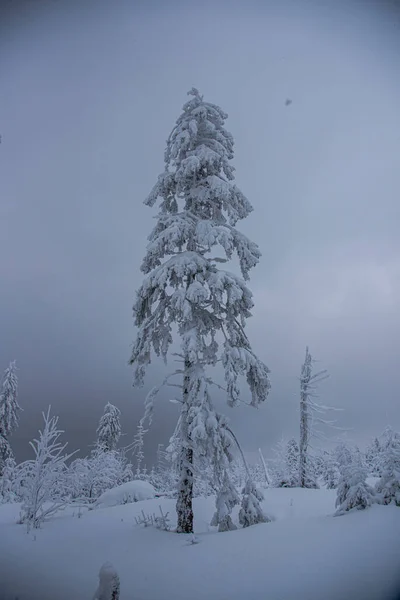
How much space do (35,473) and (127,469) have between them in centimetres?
3009

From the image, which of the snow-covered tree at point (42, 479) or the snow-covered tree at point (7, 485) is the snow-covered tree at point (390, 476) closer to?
the snow-covered tree at point (42, 479)

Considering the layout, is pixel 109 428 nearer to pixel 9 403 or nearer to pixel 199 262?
pixel 9 403

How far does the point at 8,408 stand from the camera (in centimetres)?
2752

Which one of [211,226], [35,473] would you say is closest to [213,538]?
[35,473]

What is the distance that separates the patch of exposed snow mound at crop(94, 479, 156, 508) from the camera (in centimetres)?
1655

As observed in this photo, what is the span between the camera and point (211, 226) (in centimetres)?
1016

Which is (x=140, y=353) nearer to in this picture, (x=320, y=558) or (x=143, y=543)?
(x=143, y=543)

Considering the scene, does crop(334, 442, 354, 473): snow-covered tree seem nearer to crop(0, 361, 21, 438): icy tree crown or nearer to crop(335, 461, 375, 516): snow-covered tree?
crop(335, 461, 375, 516): snow-covered tree

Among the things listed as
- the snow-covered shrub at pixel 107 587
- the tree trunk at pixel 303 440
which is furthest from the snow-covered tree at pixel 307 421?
the snow-covered shrub at pixel 107 587

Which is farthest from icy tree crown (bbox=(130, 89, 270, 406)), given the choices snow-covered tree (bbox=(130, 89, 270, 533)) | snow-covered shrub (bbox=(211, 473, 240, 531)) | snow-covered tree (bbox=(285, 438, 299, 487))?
snow-covered tree (bbox=(285, 438, 299, 487))

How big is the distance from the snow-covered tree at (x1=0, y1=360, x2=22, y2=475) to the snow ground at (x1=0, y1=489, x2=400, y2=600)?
21516 millimetres

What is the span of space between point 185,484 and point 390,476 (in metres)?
6.26

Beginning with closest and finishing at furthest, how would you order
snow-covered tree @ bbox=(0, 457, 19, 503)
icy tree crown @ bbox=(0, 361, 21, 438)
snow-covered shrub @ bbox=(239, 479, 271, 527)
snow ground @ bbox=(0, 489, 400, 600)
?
1. snow ground @ bbox=(0, 489, 400, 600)
2. snow-covered shrub @ bbox=(239, 479, 271, 527)
3. snow-covered tree @ bbox=(0, 457, 19, 503)
4. icy tree crown @ bbox=(0, 361, 21, 438)

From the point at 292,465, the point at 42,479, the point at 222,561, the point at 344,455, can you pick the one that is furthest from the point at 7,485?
the point at 292,465
